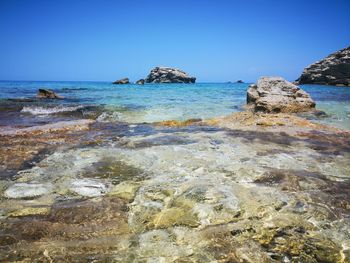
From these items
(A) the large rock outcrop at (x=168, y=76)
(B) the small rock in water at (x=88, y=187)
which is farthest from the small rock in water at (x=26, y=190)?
(A) the large rock outcrop at (x=168, y=76)

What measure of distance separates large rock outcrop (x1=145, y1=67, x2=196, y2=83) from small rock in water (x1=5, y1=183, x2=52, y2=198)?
9166 centimetres

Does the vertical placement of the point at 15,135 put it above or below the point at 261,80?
below

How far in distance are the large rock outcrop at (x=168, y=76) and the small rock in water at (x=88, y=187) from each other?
9150cm

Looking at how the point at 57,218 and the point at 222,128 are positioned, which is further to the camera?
the point at 222,128

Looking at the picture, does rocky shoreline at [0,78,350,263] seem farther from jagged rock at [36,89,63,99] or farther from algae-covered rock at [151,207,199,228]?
jagged rock at [36,89,63,99]

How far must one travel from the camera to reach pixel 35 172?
438 centimetres

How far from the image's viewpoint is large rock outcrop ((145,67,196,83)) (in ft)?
307

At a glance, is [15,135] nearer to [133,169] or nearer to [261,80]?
[133,169]

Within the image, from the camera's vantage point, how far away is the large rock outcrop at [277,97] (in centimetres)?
1295

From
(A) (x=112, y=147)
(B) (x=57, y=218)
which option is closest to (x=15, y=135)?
(A) (x=112, y=147)

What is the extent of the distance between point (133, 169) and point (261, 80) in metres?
13.4

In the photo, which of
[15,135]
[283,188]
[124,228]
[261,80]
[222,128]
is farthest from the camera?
[261,80]

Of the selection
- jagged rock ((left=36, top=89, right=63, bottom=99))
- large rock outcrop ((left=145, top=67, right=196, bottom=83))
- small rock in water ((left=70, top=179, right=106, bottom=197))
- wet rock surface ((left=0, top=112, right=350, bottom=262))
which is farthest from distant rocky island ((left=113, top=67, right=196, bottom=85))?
small rock in water ((left=70, top=179, right=106, bottom=197))

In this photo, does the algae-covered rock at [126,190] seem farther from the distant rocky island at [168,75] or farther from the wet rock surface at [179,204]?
the distant rocky island at [168,75]
